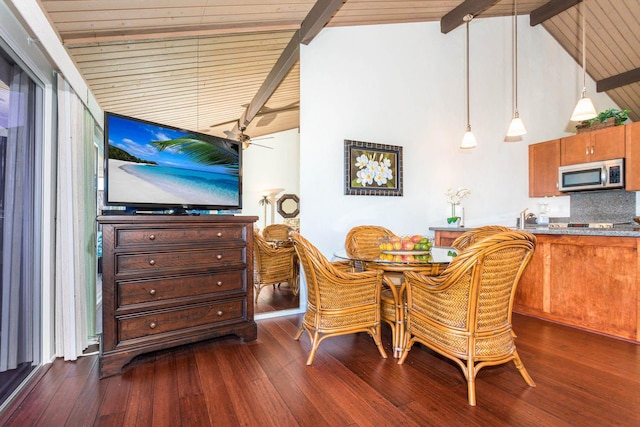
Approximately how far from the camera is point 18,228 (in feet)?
6.23

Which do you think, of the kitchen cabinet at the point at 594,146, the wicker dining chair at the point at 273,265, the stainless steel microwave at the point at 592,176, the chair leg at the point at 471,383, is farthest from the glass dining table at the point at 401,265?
the kitchen cabinet at the point at 594,146

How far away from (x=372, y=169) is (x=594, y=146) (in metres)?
2.91

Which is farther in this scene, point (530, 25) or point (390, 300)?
point (530, 25)

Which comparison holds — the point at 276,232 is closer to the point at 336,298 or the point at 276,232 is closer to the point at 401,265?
the point at 336,298

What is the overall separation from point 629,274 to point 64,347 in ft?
14.2

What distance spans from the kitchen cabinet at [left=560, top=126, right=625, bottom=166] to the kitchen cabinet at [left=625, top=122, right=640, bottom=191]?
5cm

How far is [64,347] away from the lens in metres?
2.21

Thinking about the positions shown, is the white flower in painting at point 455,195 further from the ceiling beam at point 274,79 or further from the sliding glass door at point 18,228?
the sliding glass door at point 18,228

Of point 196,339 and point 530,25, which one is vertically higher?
point 530,25

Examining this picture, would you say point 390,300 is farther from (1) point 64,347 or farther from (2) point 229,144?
(1) point 64,347

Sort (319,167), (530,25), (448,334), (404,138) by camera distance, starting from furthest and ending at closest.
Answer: (530,25)
(404,138)
(319,167)
(448,334)

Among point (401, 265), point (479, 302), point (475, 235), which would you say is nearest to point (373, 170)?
point (475, 235)

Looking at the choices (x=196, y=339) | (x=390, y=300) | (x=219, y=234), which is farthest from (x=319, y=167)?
(x=196, y=339)

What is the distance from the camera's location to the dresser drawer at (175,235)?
6.85 feet
